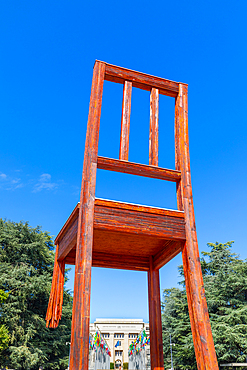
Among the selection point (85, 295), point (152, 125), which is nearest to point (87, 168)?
point (152, 125)

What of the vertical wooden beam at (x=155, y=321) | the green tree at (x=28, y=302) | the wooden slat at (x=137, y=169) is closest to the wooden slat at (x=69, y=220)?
the wooden slat at (x=137, y=169)

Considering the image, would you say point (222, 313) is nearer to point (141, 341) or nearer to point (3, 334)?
point (141, 341)

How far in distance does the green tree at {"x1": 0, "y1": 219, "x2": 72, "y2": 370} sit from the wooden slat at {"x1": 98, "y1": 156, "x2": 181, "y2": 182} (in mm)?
17042

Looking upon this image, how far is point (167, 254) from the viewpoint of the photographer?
302 inches

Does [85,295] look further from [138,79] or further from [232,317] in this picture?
[232,317]

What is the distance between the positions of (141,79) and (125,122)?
1.20 m

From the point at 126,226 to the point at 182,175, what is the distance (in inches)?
71.6

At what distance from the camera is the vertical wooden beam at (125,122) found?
6816 mm

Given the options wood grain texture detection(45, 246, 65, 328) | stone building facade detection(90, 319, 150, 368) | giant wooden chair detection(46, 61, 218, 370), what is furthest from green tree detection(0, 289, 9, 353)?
stone building facade detection(90, 319, 150, 368)

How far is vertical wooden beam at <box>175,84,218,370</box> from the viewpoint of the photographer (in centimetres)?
562

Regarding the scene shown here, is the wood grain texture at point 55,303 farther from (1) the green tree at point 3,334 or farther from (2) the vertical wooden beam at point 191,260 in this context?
(1) the green tree at point 3,334

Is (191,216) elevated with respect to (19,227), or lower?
lower

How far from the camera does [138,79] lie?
7.37m

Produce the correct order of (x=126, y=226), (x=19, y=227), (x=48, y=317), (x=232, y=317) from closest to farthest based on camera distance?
(x=126, y=226), (x=48, y=317), (x=232, y=317), (x=19, y=227)
